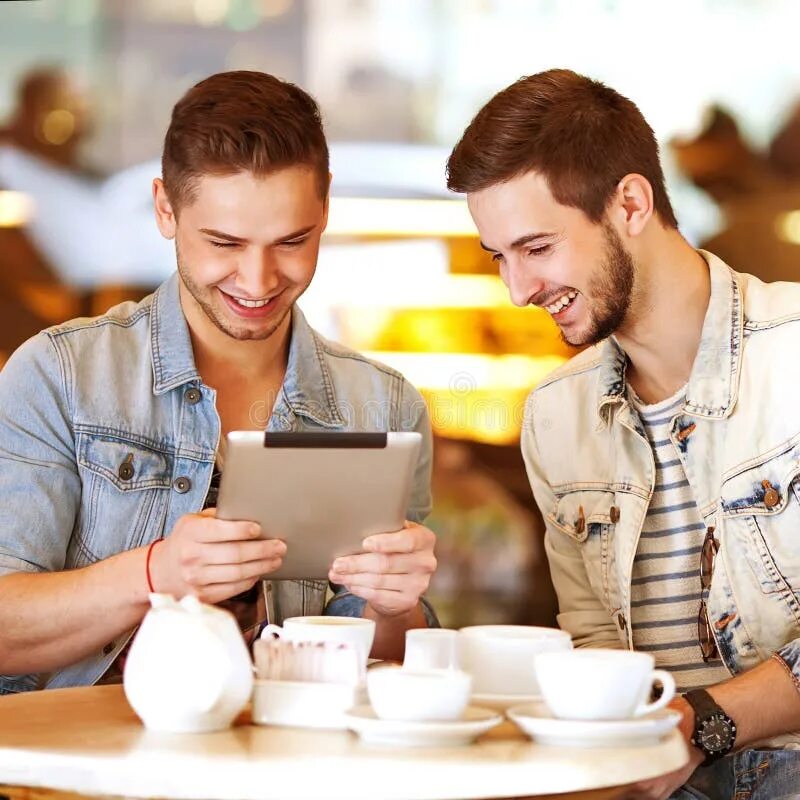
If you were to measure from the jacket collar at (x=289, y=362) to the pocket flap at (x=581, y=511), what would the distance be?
40 centimetres

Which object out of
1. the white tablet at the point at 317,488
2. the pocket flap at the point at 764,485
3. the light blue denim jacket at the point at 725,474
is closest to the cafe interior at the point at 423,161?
the light blue denim jacket at the point at 725,474

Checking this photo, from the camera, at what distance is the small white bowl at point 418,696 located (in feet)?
3.76

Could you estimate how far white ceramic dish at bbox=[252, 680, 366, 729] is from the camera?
1229 mm

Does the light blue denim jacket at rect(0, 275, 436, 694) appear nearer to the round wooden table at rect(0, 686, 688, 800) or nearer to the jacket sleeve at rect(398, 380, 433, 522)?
the jacket sleeve at rect(398, 380, 433, 522)

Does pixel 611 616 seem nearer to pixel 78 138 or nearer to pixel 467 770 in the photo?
pixel 467 770

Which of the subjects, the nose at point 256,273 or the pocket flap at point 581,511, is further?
the pocket flap at point 581,511

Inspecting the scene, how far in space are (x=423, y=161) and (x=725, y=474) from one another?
1.84m

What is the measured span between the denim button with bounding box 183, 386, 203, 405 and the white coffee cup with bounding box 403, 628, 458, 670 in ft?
2.35

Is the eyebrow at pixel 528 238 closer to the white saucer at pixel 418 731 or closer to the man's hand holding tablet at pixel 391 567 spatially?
the man's hand holding tablet at pixel 391 567

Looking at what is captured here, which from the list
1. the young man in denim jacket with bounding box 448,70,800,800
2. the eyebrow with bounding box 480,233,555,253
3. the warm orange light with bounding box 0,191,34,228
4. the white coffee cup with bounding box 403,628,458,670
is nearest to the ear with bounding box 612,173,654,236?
the young man in denim jacket with bounding box 448,70,800,800

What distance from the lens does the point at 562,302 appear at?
79.6 inches

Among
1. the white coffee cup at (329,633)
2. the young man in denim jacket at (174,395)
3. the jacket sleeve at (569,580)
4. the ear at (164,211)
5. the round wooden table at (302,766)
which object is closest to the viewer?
the round wooden table at (302,766)

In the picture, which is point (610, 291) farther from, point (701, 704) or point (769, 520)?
point (701, 704)

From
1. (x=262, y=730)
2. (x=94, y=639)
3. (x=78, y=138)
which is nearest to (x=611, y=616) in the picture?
(x=94, y=639)
